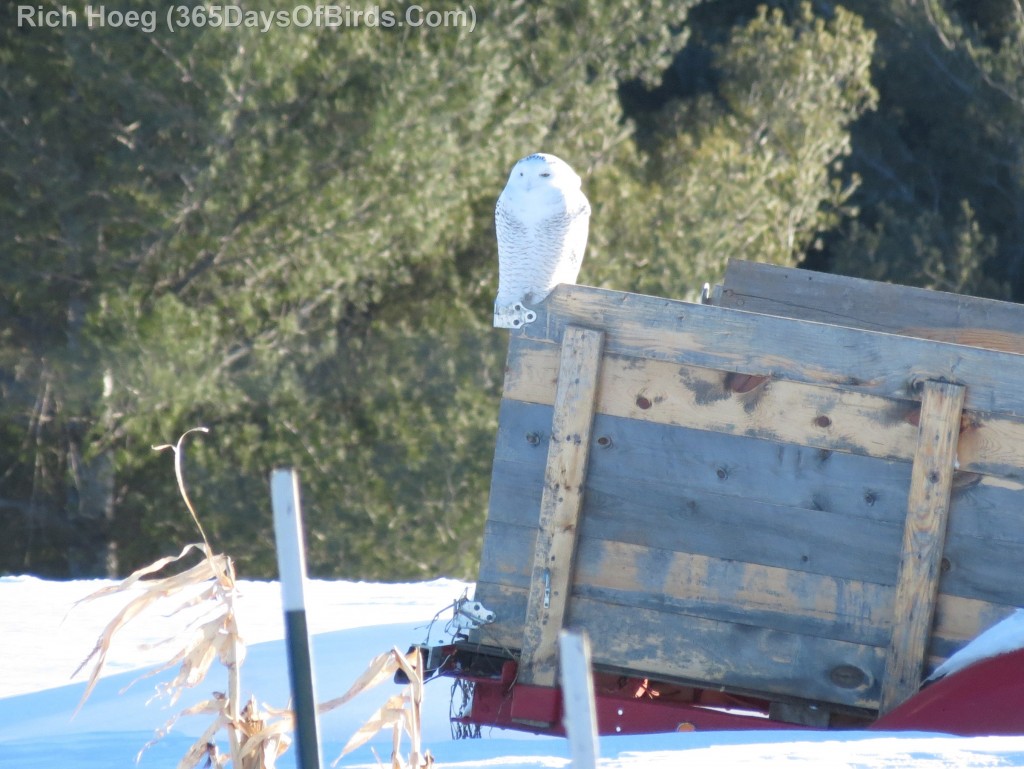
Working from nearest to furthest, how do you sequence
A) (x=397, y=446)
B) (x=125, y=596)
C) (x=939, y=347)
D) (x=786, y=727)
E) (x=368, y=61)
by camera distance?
1. (x=939, y=347)
2. (x=786, y=727)
3. (x=125, y=596)
4. (x=368, y=61)
5. (x=397, y=446)

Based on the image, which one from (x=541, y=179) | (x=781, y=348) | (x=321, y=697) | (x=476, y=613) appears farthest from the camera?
(x=321, y=697)

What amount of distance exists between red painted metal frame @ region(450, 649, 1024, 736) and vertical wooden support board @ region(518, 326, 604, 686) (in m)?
0.08

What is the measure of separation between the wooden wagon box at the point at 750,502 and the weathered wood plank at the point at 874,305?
3.44 ft

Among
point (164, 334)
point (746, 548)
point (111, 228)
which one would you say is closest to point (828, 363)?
point (746, 548)

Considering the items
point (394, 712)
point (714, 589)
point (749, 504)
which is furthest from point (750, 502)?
point (394, 712)

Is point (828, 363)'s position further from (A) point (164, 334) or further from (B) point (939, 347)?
(A) point (164, 334)

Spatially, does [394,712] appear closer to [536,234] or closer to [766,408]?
[766,408]

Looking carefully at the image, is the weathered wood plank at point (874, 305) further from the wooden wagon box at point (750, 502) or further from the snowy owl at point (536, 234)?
the wooden wagon box at point (750, 502)

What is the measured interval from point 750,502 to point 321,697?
46.5 inches

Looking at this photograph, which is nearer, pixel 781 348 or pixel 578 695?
pixel 578 695

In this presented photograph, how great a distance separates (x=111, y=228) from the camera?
25.7 feet

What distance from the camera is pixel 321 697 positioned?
284 centimetres

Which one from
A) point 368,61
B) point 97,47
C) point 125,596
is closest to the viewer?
point 125,596

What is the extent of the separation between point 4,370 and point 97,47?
235 centimetres
